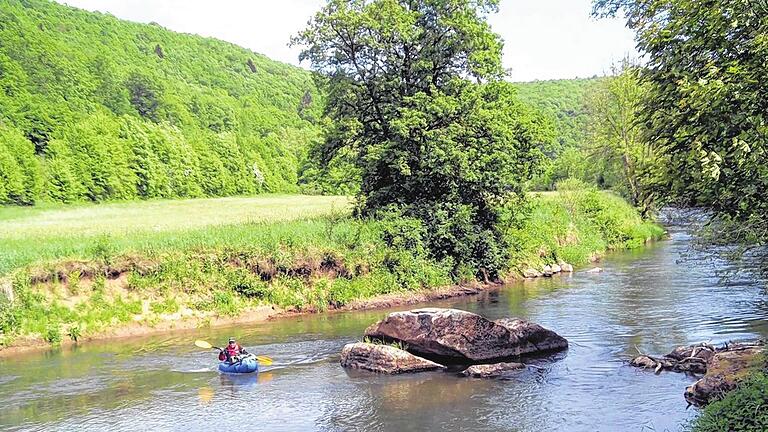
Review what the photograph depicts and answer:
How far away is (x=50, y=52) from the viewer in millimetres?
90688

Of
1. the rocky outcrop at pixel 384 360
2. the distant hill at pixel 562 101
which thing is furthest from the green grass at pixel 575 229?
A: the distant hill at pixel 562 101

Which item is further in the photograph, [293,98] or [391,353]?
[293,98]

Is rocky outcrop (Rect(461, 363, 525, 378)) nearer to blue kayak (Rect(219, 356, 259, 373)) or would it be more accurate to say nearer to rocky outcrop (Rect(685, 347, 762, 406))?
rocky outcrop (Rect(685, 347, 762, 406))

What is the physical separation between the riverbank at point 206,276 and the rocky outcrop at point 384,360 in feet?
30.9

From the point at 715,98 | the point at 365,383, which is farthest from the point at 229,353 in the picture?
the point at 715,98

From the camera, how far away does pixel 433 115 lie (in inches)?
1272

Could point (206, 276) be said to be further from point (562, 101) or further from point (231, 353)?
point (562, 101)

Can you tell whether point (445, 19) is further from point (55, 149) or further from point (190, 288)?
point (55, 149)

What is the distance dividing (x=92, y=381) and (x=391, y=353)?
7.95 meters

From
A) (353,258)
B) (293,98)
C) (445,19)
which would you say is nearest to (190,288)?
(353,258)

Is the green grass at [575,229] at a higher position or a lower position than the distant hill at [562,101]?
lower

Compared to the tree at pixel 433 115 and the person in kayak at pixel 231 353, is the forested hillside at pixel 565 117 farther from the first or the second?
the person in kayak at pixel 231 353

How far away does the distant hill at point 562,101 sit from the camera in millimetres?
118812

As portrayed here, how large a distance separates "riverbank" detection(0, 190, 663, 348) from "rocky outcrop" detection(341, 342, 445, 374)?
943 cm
